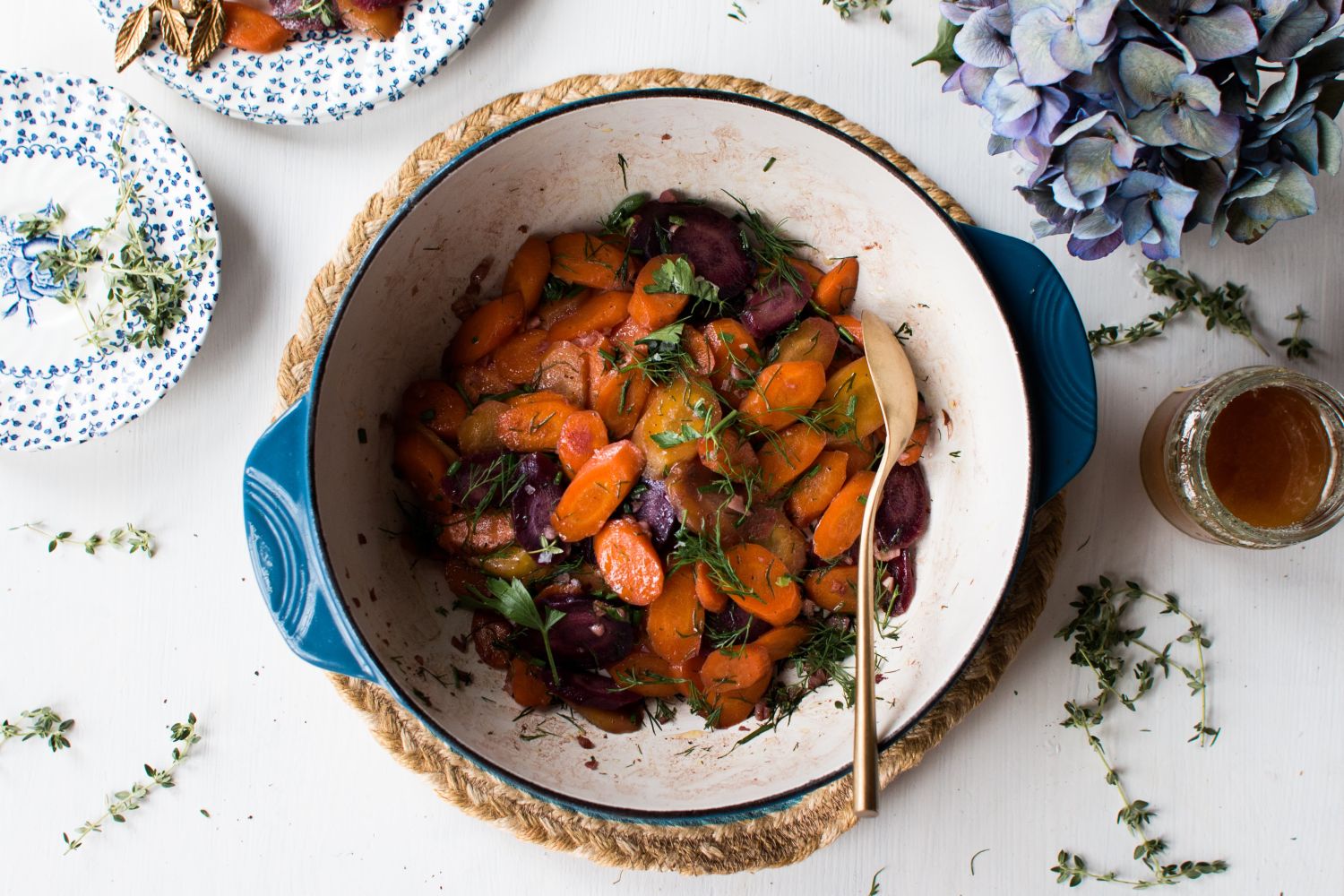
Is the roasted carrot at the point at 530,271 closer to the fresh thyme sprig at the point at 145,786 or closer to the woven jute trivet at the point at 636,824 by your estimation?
the woven jute trivet at the point at 636,824

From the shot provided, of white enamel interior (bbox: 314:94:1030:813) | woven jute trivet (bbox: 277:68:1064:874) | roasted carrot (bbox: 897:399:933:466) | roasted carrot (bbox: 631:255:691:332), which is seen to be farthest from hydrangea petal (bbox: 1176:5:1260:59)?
roasted carrot (bbox: 631:255:691:332)

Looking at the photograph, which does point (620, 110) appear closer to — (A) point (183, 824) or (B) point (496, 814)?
(B) point (496, 814)

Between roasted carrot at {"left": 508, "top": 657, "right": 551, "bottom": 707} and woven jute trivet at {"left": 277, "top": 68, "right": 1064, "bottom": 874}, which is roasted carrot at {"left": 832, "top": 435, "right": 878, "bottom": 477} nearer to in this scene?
woven jute trivet at {"left": 277, "top": 68, "right": 1064, "bottom": 874}

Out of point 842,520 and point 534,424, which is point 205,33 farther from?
point 842,520

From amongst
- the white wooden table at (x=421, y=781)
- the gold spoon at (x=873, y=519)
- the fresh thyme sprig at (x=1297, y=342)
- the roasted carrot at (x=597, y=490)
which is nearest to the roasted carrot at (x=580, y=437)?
the roasted carrot at (x=597, y=490)

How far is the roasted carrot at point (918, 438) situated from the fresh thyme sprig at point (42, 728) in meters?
1.28

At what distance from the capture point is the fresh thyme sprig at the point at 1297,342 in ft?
4.67

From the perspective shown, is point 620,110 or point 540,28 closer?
point 620,110

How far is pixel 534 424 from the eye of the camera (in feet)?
4.21

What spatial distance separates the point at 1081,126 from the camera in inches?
41.8

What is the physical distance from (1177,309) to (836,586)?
2.15ft

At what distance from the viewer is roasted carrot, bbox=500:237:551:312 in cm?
134

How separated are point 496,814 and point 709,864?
0.31 meters

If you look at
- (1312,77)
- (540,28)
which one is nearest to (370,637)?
(540,28)
